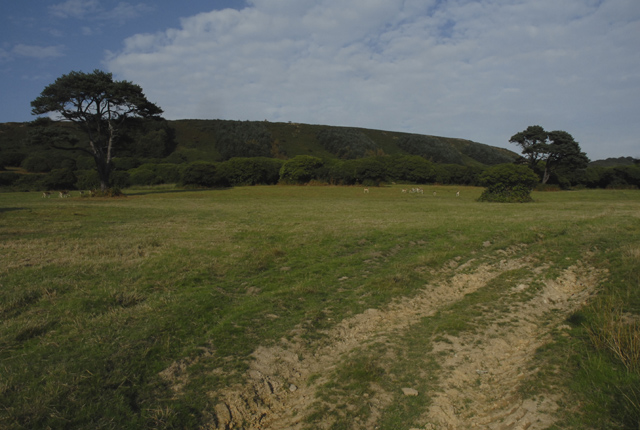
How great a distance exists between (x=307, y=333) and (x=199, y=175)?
5335 cm

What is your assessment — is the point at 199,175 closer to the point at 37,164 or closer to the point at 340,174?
the point at 340,174

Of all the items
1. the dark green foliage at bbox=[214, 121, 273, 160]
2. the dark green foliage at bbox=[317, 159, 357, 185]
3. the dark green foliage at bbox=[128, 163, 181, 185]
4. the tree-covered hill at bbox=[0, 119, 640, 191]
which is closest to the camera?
the tree-covered hill at bbox=[0, 119, 640, 191]

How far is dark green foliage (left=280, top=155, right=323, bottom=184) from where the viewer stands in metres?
61.3

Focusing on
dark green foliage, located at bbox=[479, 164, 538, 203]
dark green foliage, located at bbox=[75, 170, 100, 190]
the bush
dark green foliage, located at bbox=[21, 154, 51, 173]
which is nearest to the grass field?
dark green foliage, located at bbox=[479, 164, 538, 203]

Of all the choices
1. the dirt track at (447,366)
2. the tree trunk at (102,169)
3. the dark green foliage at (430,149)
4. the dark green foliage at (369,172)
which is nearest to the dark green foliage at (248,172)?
the dark green foliage at (369,172)

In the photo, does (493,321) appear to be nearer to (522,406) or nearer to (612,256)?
(522,406)

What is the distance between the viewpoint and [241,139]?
328 feet

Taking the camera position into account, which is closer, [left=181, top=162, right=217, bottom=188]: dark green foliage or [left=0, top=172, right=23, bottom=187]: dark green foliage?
[left=0, top=172, right=23, bottom=187]: dark green foliage

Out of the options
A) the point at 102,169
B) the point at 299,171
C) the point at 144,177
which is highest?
the point at 299,171

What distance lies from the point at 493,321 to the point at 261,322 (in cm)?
389

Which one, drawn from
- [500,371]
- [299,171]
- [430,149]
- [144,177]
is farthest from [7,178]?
[430,149]

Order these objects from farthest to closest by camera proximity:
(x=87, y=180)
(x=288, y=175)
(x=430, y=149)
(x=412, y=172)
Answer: (x=430, y=149) → (x=412, y=172) → (x=288, y=175) → (x=87, y=180)

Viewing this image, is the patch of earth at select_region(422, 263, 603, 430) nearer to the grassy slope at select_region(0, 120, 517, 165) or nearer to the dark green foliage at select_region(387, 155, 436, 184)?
the dark green foliage at select_region(387, 155, 436, 184)

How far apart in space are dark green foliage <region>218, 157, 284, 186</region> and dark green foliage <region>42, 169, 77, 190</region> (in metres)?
20.6
